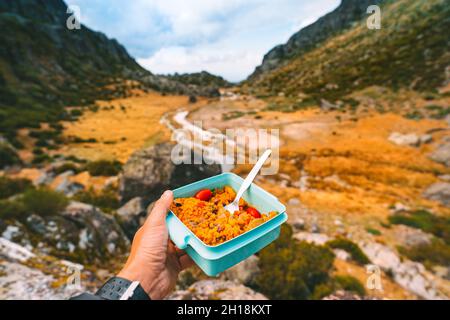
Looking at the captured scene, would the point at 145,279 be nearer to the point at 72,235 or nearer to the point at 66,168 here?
the point at 72,235

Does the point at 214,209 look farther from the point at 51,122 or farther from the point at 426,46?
the point at 426,46

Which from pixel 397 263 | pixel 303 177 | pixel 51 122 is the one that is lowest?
pixel 397 263

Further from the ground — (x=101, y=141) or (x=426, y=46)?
(x=426, y=46)

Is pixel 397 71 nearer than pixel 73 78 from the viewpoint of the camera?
Yes

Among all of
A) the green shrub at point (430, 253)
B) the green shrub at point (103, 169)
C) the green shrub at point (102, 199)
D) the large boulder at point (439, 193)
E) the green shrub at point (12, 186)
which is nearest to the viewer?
the green shrub at point (430, 253)

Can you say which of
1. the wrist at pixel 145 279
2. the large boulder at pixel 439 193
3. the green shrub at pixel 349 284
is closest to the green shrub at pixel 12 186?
the wrist at pixel 145 279

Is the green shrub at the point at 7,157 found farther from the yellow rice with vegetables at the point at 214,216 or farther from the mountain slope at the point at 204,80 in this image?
the mountain slope at the point at 204,80
